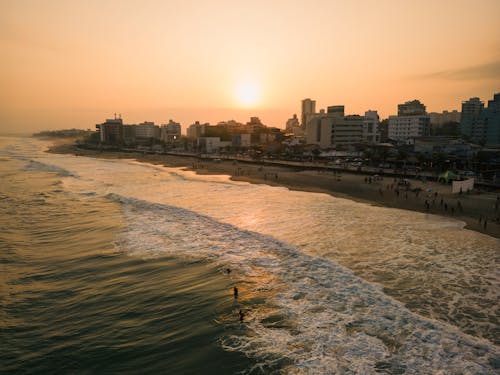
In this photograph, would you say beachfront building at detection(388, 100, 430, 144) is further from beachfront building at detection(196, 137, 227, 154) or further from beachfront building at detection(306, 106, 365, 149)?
beachfront building at detection(196, 137, 227, 154)

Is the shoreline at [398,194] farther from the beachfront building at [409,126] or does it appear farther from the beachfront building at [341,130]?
the beachfront building at [409,126]

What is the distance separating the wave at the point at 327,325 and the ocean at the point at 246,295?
0.06m

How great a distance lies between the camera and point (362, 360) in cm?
1102

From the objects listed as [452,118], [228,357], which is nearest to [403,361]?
[228,357]

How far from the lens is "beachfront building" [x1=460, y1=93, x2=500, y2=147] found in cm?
10531

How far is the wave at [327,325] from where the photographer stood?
10961 millimetres

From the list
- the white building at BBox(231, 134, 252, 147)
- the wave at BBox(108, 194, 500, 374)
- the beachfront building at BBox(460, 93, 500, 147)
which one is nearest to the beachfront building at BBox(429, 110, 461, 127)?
the beachfront building at BBox(460, 93, 500, 147)

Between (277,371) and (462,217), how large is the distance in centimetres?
2728

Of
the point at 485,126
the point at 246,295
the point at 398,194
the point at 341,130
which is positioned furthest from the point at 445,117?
the point at 246,295

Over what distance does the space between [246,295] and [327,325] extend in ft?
13.3

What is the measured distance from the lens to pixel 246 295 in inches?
598

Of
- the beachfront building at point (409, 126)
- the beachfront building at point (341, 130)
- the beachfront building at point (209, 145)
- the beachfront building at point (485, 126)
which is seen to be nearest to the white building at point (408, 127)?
the beachfront building at point (409, 126)

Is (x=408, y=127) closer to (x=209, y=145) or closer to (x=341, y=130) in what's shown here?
(x=341, y=130)

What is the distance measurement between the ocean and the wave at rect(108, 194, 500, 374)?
57mm
